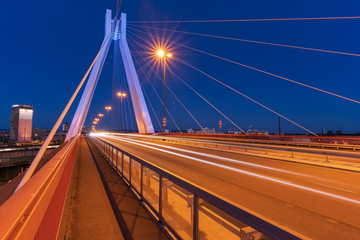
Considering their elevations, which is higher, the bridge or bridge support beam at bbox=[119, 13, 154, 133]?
bridge support beam at bbox=[119, 13, 154, 133]

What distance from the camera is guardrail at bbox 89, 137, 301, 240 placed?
189 centimetres

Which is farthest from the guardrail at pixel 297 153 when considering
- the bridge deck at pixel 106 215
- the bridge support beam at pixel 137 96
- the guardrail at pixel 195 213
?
the bridge support beam at pixel 137 96

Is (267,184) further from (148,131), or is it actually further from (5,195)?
(148,131)

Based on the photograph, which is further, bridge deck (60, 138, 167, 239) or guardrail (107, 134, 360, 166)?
guardrail (107, 134, 360, 166)

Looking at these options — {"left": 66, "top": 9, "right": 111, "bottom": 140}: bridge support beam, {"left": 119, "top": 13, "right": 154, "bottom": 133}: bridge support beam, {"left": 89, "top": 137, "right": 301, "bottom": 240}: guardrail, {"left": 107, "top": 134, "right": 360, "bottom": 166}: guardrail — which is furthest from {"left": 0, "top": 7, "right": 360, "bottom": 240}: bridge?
{"left": 119, "top": 13, "right": 154, "bottom": 133}: bridge support beam

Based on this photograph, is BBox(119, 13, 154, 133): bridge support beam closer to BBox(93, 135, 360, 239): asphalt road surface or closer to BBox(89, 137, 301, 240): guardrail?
BBox(93, 135, 360, 239): asphalt road surface

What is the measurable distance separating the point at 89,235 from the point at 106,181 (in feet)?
12.7

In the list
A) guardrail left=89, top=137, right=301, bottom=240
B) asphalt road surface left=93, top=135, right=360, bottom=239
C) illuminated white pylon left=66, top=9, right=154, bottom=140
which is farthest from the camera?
illuminated white pylon left=66, top=9, right=154, bottom=140

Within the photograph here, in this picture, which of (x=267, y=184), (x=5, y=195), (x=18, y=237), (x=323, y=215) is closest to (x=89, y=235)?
(x=5, y=195)

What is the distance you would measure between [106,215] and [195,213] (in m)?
2.59

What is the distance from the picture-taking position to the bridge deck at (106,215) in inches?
149

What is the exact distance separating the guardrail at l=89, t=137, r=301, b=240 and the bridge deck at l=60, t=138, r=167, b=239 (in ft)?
0.87

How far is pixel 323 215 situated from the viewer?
4551 mm

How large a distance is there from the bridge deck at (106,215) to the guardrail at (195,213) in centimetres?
27
